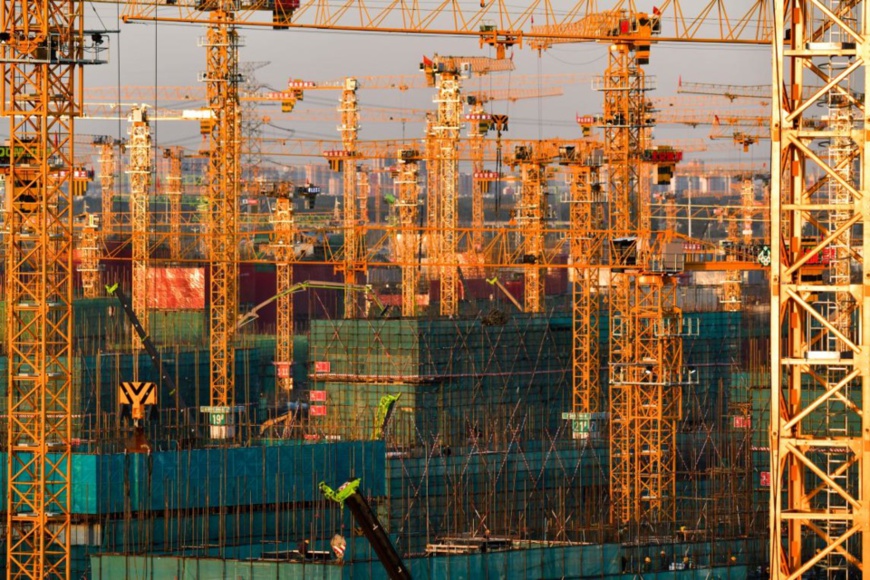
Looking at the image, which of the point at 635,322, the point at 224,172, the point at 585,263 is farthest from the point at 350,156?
the point at 635,322

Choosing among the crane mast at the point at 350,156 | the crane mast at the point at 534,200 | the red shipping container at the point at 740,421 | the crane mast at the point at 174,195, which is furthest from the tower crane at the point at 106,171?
the red shipping container at the point at 740,421

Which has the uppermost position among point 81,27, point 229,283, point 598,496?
point 81,27

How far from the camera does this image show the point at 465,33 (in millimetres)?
46688

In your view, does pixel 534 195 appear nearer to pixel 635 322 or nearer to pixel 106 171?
pixel 635 322

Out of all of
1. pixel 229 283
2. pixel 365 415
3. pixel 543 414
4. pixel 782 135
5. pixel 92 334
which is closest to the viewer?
pixel 782 135

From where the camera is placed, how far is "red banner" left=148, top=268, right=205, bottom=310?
92500 mm

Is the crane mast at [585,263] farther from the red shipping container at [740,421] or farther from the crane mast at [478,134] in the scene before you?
the crane mast at [478,134]

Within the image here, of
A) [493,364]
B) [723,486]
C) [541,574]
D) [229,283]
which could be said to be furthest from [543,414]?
[541,574]

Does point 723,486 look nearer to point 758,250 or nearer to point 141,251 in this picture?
point 758,250

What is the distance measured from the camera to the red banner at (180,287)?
9250 centimetres

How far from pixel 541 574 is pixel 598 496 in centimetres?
1414

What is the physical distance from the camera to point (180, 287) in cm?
9300

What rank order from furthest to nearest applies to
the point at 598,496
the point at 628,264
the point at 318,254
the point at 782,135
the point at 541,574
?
the point at 318,254
the point at 598,496
the point at 628,264
the point at 541,574
the point at 782,135

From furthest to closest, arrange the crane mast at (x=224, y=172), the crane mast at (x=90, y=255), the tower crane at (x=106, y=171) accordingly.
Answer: the tower crane at (x=106, y=171), the crane mast at (x=90, y=255), the crane mast at (x=224, y=172)
